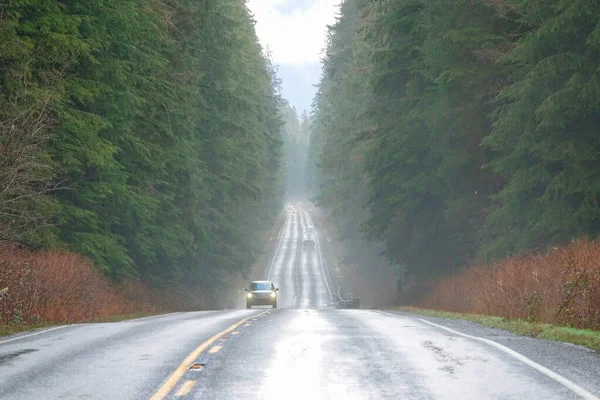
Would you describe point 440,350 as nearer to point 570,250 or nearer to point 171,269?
point 570,250

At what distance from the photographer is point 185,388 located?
9.44 metres

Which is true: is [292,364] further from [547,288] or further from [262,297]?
[262,297]

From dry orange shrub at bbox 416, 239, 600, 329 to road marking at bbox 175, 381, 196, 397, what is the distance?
31.5 ft

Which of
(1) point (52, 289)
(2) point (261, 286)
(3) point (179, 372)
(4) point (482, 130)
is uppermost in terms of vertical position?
(4) point (482, 130)

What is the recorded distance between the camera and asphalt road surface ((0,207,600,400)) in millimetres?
9234

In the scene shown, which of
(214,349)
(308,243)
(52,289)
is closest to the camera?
(214,349)

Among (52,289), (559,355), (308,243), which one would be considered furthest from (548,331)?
(308,243)

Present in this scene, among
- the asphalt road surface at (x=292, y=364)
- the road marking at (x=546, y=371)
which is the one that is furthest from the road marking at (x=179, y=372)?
the road marking at (x=546, y=371)

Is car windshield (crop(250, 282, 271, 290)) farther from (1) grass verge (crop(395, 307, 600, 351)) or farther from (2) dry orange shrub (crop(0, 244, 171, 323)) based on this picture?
(1) grass verge (crop(395, 307, 600, 351))

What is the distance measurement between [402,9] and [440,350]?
91.6 feet

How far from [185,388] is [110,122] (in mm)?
19226

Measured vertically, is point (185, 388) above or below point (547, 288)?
below

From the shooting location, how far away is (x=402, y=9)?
127ft

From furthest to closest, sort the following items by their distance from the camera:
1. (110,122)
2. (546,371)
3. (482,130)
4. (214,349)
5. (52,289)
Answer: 1. (482,130)
2. (110,122)
3. (52,289)
4. (214,349)
5. (546,371)
